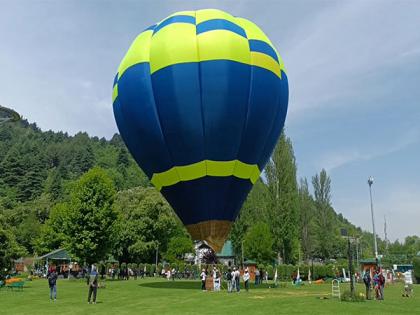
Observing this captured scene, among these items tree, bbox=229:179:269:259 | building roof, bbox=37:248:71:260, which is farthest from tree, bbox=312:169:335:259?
building roof, bbox=37:248:71:260

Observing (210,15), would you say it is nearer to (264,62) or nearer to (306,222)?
(264,62)

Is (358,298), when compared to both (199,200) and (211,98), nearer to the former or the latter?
(199,200)

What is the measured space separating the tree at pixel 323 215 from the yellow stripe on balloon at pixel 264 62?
52791 millimetres

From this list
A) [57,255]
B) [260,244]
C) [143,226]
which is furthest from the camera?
[143,226]

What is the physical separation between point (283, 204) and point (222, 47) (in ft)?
128

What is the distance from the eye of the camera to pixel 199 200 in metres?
19.7

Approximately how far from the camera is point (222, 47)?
1941 centimetres

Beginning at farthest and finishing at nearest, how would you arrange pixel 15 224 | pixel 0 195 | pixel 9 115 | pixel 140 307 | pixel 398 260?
pixel 0 195, pixel 15 224, pixel 398 260, pixel 9 115, pixel 140 307

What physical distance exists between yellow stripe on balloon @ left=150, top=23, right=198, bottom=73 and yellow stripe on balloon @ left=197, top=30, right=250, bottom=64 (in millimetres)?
351

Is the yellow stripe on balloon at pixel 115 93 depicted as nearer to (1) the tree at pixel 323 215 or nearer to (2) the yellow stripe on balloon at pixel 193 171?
(2) the yellow stripe on balloon at pixel 193 171

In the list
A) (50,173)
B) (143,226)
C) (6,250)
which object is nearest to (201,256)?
(143,226)

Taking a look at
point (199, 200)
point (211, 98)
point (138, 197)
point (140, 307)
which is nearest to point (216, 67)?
point (211, 98)

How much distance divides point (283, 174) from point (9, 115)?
35.1 metres

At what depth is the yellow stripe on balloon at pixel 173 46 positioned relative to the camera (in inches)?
760
